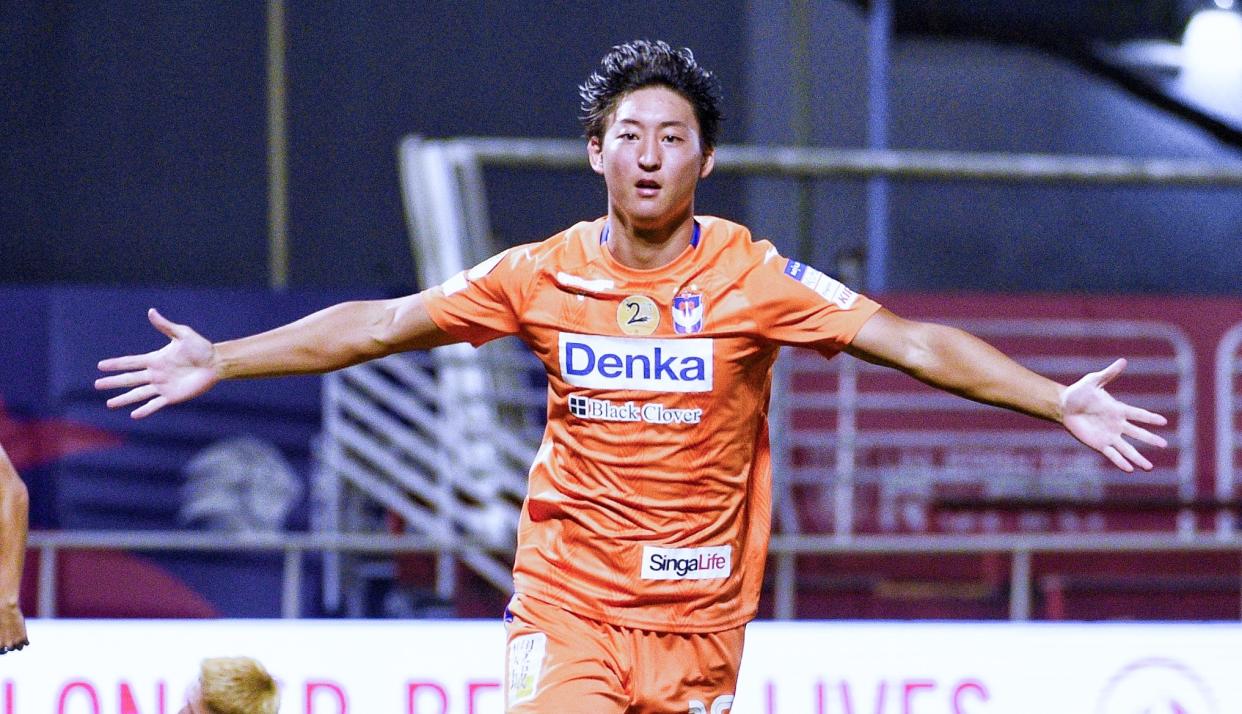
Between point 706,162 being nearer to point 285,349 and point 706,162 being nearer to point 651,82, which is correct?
point 651,82

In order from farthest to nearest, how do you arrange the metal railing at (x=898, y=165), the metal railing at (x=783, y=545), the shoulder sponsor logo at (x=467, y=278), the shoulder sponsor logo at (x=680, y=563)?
the metal railing at (x=898, y=165) → the metal railing at (x=783, y=545) → the shoulder sponsor logo at (x=467, y=278) → the shoulder sponsor logo at (x=680, y=563)

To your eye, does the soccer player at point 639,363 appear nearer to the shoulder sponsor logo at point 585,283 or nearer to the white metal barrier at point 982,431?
the shoulder sponsor logo at point 585,283

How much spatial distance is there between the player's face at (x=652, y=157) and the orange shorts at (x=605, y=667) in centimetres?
93

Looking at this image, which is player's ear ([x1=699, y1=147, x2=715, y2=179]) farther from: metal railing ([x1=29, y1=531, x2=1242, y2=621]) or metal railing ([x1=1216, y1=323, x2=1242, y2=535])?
metal railing ([x1=1216, y1=323, x2=1242, y2=535])

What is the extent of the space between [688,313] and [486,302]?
479 mm

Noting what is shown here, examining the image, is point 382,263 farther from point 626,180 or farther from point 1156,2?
point 626,180

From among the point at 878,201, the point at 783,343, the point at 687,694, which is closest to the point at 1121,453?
the point at 783,343

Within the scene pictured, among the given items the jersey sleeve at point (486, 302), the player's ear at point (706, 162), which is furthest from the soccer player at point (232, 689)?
the player's ear at point (706, 162)

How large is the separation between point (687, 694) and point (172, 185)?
22.9ft

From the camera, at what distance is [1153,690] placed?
19.1 feet

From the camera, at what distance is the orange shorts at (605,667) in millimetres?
3863

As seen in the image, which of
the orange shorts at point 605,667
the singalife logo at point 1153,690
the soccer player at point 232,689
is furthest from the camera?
the singalife logo at point 1153,690

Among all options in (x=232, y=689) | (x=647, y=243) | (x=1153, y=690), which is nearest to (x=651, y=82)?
(x=647, y=243)

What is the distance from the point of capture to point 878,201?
415 inches
